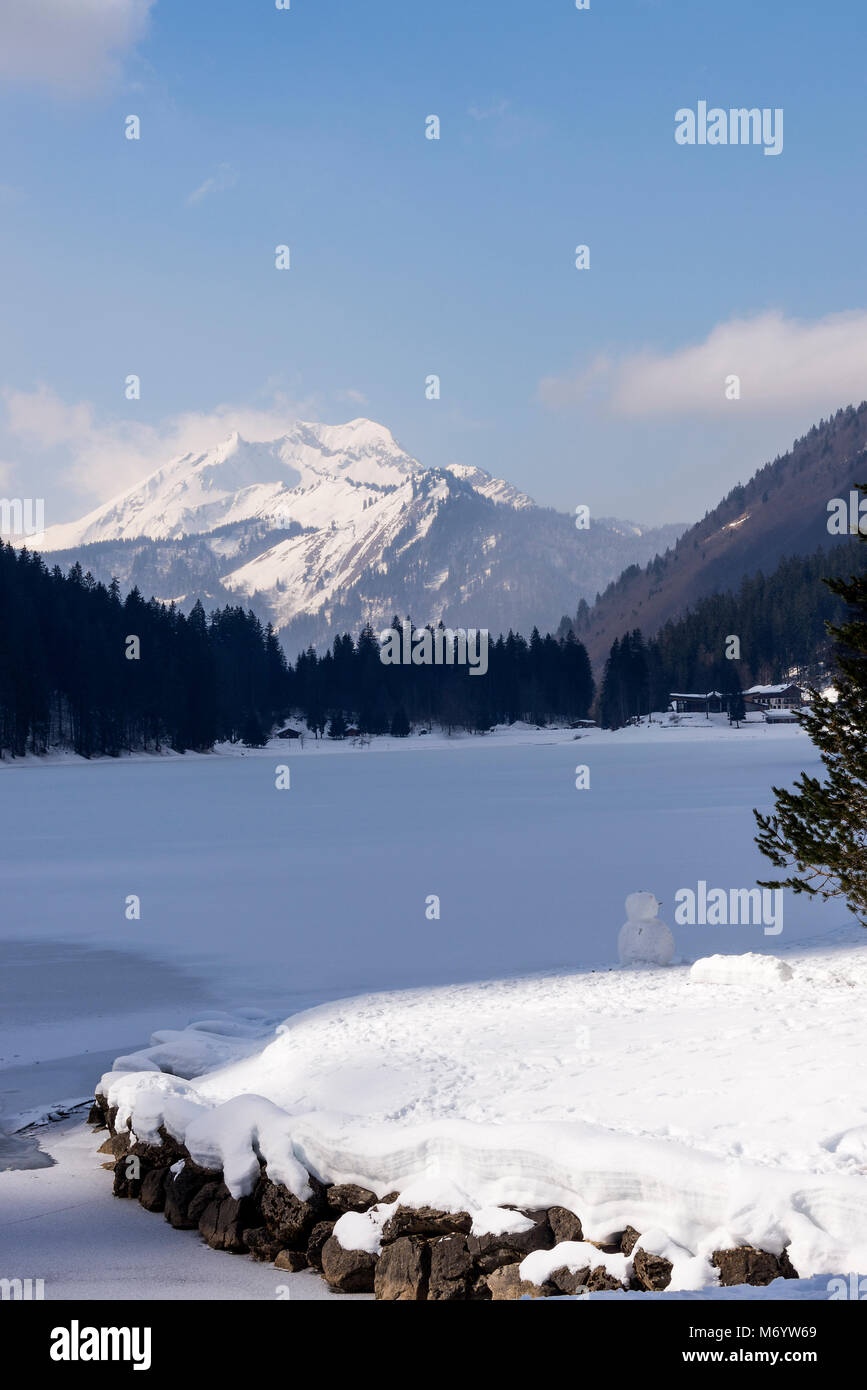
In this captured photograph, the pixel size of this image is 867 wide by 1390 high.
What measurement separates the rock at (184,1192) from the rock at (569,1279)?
3448 millimetres

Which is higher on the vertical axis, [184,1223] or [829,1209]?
[829,1209]

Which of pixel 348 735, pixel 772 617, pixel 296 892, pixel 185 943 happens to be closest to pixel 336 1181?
pixel 185 943

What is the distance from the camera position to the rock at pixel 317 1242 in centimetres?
841

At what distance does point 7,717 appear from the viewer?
10269 cm

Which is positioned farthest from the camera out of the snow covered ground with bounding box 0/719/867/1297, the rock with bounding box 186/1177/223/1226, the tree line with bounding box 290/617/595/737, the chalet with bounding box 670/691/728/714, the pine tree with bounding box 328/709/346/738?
the chalet with bounding box 670/691/728/714

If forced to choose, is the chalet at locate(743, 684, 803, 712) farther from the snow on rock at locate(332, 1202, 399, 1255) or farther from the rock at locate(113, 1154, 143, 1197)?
the snow on rock at locate(332, 1202, 399, 1255)

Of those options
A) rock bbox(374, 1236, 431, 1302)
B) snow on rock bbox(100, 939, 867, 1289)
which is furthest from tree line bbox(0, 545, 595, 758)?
rock bbox(374, 1236, 431, 1302)

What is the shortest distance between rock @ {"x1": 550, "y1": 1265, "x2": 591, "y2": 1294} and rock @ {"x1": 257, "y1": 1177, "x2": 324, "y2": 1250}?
222 centimetres

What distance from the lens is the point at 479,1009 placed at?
1292cm

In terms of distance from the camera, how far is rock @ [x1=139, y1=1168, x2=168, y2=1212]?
9.85m

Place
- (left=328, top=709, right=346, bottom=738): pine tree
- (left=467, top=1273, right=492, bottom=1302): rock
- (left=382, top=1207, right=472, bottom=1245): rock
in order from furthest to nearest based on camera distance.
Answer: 1. (left=328, top=709, right=346, bottom=738): pine tree
2. (left=382, top=1207, right=472, bottom=1245): rock
3. (left=467, top=1273, right=492, bottom=1302): rock

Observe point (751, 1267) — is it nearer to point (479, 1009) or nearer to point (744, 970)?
point (744, 970)
